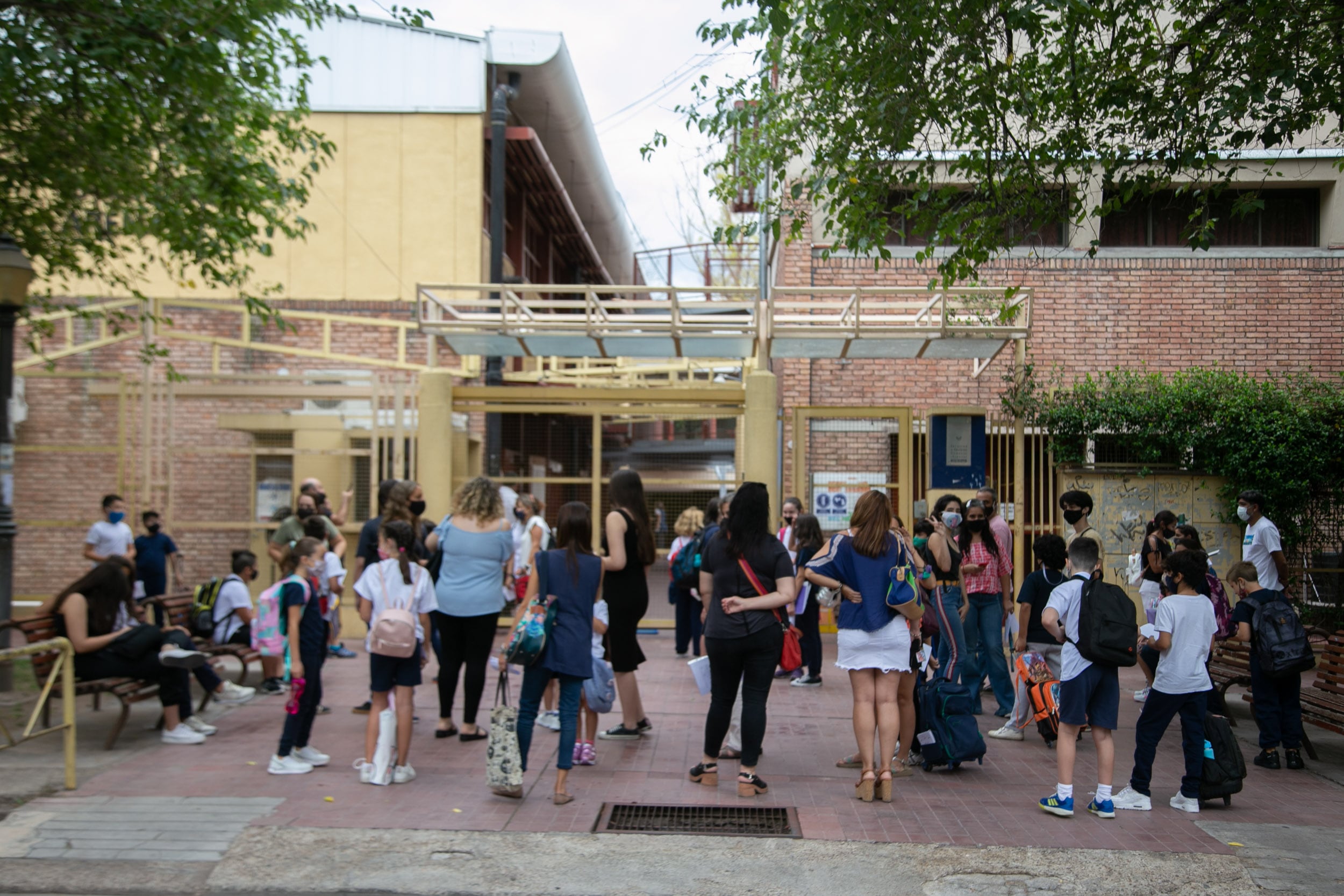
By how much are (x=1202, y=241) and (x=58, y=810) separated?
7.84m

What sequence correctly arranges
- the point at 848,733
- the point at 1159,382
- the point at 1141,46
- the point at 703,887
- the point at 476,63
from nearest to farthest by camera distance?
the point at 703,887
the point at 1141,46
the point at 848,733
the point at 1159,382
the point at 476,63

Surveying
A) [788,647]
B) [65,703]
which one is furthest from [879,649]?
[65,703]

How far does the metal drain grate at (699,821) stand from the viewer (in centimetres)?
560

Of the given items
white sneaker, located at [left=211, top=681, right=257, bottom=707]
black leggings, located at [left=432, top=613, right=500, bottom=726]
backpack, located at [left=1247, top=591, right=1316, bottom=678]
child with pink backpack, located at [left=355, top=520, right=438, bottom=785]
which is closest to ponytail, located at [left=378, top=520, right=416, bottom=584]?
child with pink backpack, located at [left=355, top=520, right=438, bottom=785]

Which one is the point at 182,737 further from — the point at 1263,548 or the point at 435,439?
the point at 1263,548

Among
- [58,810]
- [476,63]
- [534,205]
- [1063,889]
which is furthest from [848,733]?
[534,205]

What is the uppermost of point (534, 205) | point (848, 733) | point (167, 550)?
point (534, 205)

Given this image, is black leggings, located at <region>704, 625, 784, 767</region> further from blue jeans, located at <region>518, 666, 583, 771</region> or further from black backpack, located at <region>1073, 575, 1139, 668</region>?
black backpack, located at <region>1073, 575, 1139, 668</region>

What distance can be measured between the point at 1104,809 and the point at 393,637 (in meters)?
4.16

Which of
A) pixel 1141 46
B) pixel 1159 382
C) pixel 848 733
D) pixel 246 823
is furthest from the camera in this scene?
pixel 1159 382

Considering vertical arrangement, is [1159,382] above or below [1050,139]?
below

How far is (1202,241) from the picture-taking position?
23.5 ft

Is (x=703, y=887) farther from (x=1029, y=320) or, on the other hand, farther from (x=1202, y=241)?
(x=1029, y=320)

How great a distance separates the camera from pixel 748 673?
6137mm
